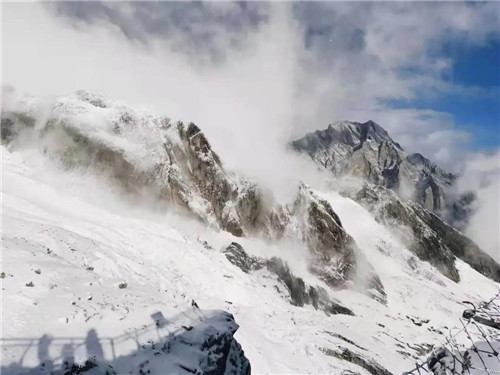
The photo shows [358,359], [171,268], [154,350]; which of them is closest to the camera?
[154,350]

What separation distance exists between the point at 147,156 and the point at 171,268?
2026 cm

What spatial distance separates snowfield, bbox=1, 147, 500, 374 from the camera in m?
13.1

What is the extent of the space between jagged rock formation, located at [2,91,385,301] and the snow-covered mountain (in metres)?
0.18

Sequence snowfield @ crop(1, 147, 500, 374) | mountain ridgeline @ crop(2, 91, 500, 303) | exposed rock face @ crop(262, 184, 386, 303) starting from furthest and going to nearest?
exposed rock face @ crop(262, 184, 386, 303), mountain ridgeline @ crop(2, 91, 500, 303), snowfield @ crop(1, 147, 500, 374)

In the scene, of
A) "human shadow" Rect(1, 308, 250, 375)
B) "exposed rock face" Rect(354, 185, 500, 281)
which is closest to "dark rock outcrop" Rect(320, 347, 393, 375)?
"human shadow" Rect(1, 308, 250, 375)

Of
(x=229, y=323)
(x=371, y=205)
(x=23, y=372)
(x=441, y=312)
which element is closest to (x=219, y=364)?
(x=229, y=323)

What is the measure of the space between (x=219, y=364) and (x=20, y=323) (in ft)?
21.3

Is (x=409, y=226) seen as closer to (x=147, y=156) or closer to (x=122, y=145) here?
(x=147, y=156)

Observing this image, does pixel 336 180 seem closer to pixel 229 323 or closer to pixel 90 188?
pixel 90 188

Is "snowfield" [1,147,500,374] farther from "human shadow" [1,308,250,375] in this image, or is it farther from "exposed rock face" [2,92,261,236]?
"exposed rock face" [2,92,261,236]

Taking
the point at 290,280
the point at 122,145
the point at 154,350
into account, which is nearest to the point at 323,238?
the point at 290,280

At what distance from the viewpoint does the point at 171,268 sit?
120ft

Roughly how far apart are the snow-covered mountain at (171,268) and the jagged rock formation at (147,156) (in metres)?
0.18

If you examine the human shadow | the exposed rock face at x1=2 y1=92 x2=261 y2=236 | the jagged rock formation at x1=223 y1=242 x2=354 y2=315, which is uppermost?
the exposed rock face at x1=2 y1=92 x2=261 y2=236
